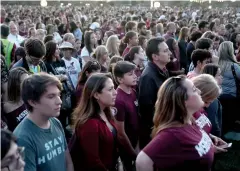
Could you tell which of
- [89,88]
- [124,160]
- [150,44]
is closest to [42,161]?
[89,88]

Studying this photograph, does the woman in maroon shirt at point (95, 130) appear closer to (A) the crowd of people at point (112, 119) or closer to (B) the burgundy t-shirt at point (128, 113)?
(A) the crowd of people at point (112, 119)

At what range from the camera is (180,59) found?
822cm

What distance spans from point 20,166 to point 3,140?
0.20 meters

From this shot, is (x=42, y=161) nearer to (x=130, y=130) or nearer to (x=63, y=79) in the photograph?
(x=130, y=130)

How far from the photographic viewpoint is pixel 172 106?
2.78 m

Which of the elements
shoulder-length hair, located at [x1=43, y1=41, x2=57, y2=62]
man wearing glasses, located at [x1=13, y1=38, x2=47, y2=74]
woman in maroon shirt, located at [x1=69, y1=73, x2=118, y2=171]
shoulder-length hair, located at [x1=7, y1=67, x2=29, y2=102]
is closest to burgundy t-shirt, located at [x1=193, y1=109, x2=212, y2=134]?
woman in maroon shirt, located at [x1=69, y1=73, x2=118, y2=171]

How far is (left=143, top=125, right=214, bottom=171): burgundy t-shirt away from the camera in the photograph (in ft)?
8.35

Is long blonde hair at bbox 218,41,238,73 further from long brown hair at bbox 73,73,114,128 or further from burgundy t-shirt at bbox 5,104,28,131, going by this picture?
burgundy t-shirt at bbox 5,104,28,131

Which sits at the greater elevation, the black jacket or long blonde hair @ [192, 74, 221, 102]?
long blonde hair @ [192, 74, 221, 102]

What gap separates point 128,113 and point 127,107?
75 millimetres

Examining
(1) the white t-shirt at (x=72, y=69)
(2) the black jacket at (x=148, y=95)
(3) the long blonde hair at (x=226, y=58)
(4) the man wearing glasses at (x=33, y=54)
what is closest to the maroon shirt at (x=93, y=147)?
(2) the black jacket at (x=148, y=95)

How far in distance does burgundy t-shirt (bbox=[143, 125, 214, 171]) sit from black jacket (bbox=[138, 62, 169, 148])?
1678 millimetres

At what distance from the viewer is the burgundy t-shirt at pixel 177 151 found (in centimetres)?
254

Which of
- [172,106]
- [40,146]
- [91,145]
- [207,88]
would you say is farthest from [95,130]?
[207,88]
